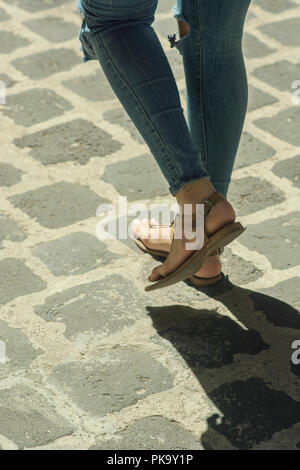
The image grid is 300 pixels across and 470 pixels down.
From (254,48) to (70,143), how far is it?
4.22ft

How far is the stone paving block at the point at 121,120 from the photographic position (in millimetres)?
3762

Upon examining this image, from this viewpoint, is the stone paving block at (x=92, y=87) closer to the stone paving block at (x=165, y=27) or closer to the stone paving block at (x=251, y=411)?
the stone paving block at (x=165, y=27)

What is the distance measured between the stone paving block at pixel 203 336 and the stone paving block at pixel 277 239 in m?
0.37

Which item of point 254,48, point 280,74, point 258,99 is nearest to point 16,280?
point 258,99

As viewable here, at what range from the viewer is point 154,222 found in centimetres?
307

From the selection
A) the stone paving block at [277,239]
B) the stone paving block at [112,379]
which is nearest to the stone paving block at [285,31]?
the stone paving block at [277,239]

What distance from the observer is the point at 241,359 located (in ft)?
8.34

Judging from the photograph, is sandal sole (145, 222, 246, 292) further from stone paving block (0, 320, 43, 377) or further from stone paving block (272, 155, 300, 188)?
stone paving block (272, 155, 300, 188)

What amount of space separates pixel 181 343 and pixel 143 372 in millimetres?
175

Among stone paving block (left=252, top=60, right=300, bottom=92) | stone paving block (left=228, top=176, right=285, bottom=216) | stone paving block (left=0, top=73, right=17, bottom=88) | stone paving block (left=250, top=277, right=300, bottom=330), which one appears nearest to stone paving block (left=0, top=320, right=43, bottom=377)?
stone paving block (left=250, top=277, right=300, bottom=330)

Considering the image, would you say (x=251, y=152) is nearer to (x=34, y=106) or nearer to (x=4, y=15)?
(x=34, y=106)

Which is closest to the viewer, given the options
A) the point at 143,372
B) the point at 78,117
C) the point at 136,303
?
the point at 143,372

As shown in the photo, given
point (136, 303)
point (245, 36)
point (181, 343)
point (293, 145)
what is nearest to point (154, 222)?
point (136, 303)

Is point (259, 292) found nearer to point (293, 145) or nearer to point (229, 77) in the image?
point (229, 77)
